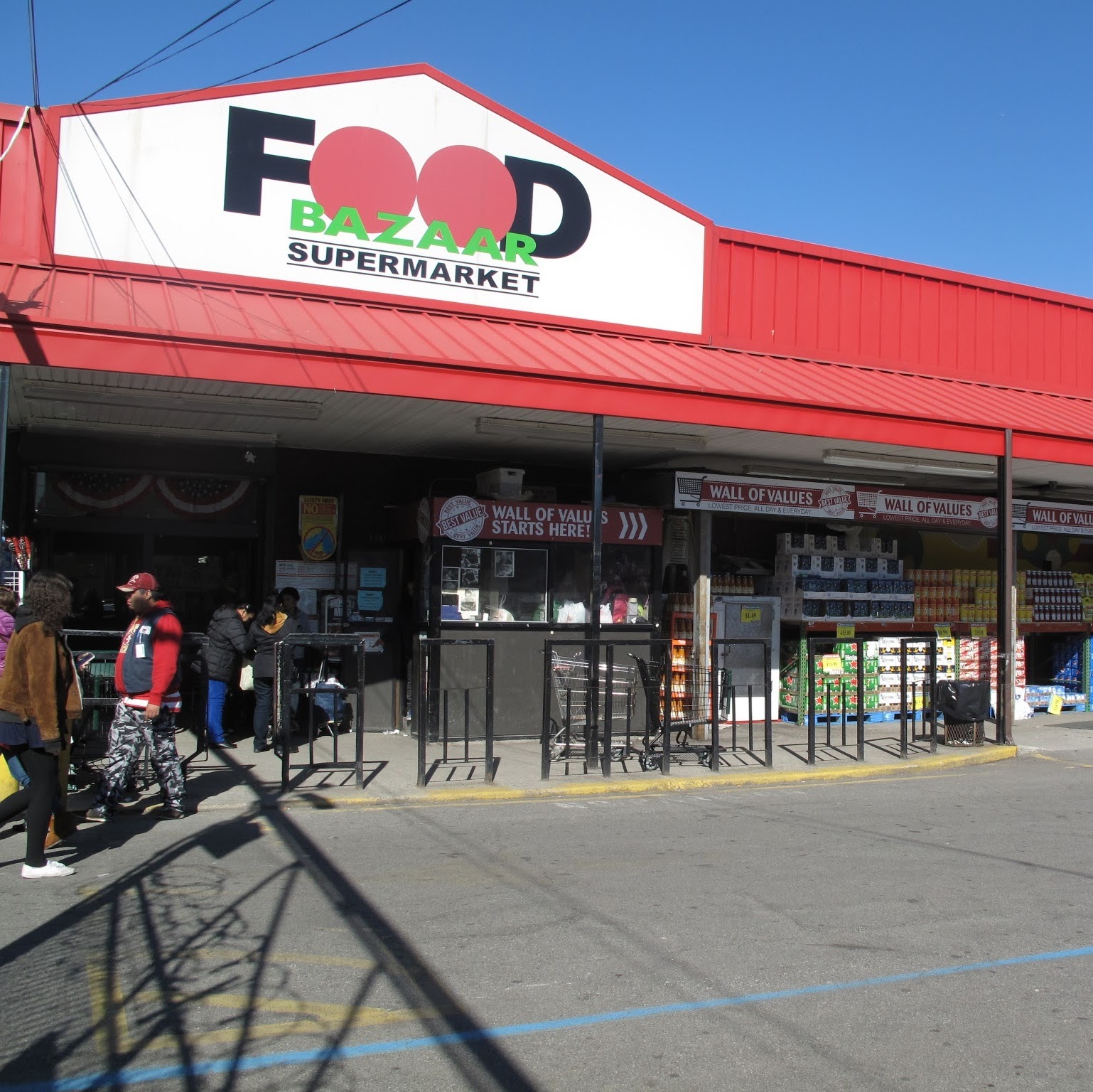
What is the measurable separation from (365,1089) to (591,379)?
317 inches

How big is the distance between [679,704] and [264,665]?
214 inches

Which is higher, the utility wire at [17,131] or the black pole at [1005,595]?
the utility wire at [17,131]

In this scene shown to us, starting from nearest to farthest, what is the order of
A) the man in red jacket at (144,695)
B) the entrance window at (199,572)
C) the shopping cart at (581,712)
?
the man in red jacket at (144,695)
the shopping cart at (581,712)
the entrance window at (199,572)

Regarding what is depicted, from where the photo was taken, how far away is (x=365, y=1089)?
4.08 metres

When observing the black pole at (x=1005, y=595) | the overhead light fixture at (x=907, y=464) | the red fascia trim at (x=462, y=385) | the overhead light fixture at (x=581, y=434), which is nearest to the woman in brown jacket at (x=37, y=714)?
the red fascia trim at (x=462, y=385)

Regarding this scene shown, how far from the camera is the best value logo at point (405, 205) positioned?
1166cm

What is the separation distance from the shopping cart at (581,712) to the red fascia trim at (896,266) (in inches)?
235

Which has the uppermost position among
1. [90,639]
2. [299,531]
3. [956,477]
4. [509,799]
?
[956,477]

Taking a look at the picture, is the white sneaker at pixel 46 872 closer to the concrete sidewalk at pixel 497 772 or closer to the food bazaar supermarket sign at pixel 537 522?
the concrete sidewalk at pixel 497 772

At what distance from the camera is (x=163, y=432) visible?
12.9 m

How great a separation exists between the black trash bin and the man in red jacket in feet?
30.5

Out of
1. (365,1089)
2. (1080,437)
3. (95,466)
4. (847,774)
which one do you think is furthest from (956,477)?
(365,1089)

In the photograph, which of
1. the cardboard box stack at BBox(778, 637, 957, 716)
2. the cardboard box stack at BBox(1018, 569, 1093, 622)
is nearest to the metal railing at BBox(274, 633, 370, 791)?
the cardboard box stack at BBox(778, 637, 957, 716)

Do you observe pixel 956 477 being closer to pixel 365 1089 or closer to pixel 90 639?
pixel 90 639
